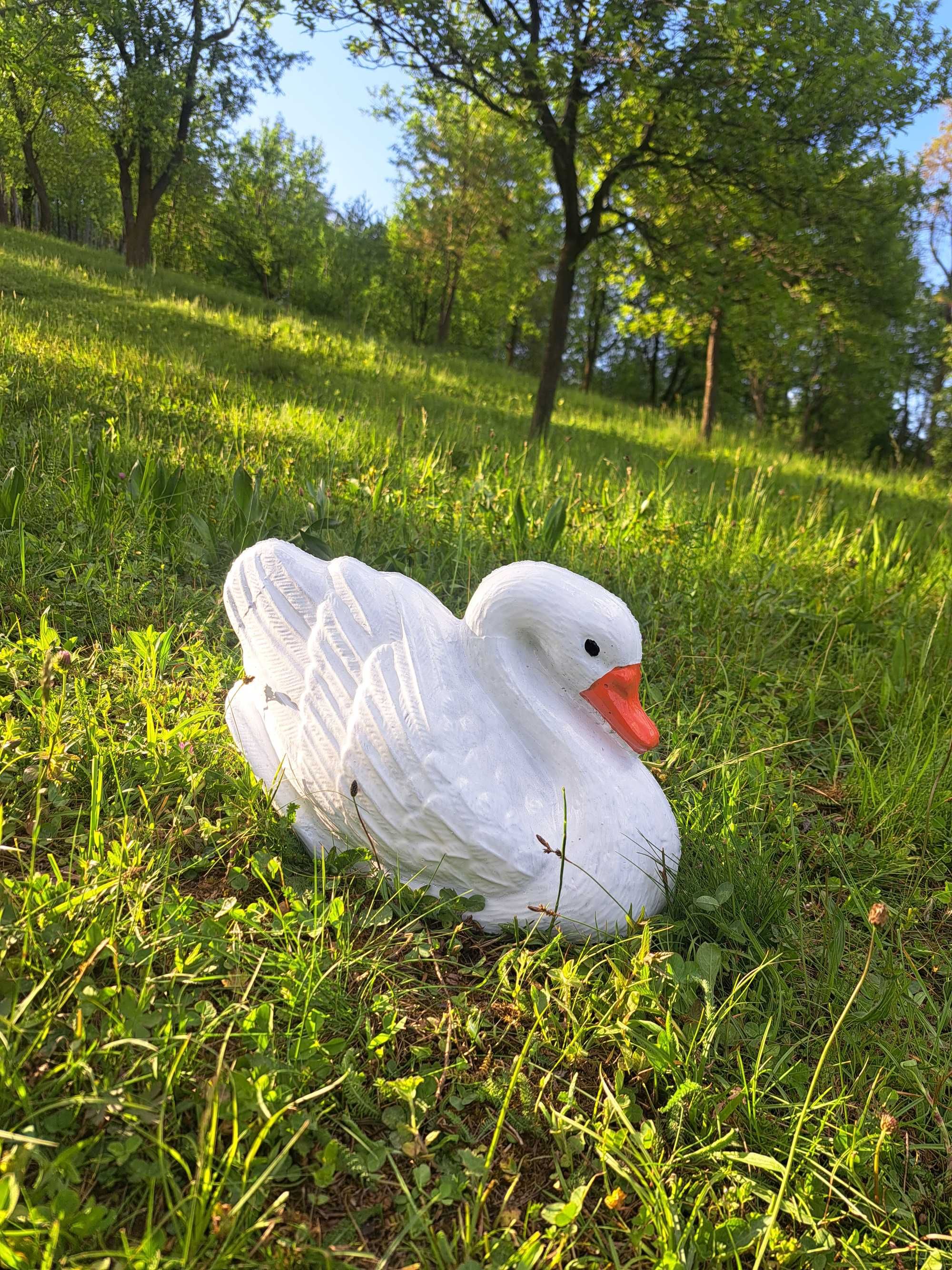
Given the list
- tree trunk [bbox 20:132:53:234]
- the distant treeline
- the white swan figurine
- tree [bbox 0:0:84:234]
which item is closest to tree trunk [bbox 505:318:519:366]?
the distant treeline

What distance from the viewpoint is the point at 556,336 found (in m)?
7.98

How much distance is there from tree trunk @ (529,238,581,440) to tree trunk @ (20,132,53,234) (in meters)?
19.2

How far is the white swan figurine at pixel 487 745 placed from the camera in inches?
75.8

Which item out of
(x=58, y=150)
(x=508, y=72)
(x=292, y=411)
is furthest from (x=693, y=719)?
(x=58, y=150)

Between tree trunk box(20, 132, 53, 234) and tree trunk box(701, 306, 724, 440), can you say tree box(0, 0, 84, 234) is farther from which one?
tree trunk box(701, 306, 724, 440)

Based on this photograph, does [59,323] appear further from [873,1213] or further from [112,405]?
[873,1213]

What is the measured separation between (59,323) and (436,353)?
31.7 feet

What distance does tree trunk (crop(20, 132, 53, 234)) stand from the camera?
20.4 meters

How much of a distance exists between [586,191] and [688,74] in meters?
3.77

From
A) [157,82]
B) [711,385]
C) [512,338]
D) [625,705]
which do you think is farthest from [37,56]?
[625,705]

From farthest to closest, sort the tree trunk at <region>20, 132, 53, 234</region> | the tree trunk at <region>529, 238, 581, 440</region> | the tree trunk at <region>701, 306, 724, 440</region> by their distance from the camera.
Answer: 1. the tree trunk at <region>20, 132, 53, 234</region>
2. the tree trunk at <region>701, 306, 724, 440</region>
3. the tree trunk at <region>529, 238, 581, 440</region>

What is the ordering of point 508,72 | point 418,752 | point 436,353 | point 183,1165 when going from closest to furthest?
point 183,1165, point 418,752, point 508,72, point 436,353

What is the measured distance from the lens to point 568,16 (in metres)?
6.14

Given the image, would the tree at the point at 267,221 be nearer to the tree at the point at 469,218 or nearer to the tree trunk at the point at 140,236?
the tree at the point at 469,218
